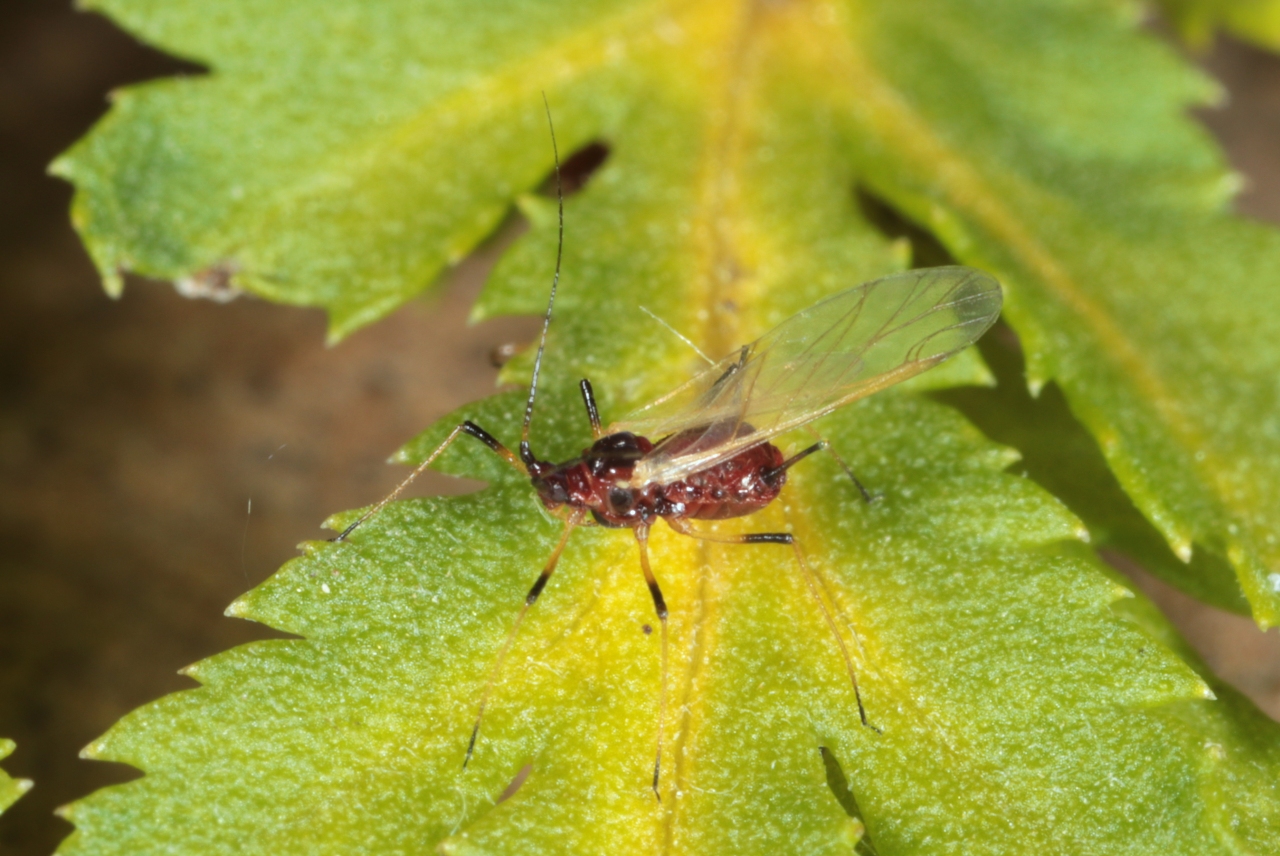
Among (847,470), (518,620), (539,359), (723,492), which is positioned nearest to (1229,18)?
(847,470)

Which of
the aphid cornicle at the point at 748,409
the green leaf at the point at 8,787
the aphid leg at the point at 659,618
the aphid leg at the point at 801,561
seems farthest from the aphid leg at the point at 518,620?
the green leaf at the point at 8,787

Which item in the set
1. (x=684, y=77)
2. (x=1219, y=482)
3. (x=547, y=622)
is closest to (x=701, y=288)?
(x=684, y=77)

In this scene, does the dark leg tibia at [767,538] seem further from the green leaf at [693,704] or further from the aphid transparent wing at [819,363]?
the aphid transparent wing at [819,363]

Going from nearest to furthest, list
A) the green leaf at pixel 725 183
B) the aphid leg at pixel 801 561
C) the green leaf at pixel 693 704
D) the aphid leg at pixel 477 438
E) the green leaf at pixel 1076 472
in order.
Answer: the green leaf at pixel 693 704, the aphid leg at pixel 801 561, the aphid leg at pixel 477 438, the green leaf at pixel 1076 472, the green leaf at pixel 725 183

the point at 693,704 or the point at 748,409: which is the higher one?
the point at 748,409

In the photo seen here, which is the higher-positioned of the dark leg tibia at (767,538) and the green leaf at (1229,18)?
the green leaf at (1229,18)

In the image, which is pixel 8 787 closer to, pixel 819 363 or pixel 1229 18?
pixel 819 363

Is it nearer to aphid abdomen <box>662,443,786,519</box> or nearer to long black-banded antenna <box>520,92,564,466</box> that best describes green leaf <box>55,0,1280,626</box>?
long black-banded antenna <box>520,92,564,466</box>

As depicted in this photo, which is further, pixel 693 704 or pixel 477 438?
pixel 477 438
